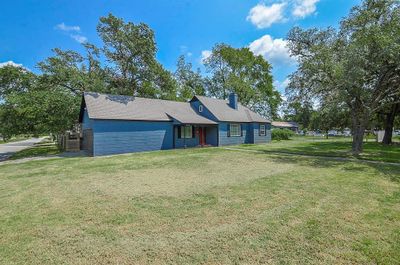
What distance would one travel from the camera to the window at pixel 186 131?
21641mm

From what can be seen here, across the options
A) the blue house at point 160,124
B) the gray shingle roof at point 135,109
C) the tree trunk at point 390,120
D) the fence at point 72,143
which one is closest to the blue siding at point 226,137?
the blue house at point 160,124

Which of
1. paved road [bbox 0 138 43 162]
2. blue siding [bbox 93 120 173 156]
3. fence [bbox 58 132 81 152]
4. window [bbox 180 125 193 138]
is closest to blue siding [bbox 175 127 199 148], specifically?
window [bbox 180 125 193 138]

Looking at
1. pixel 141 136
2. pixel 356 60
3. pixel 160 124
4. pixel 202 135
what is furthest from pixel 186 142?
pixel 356 60

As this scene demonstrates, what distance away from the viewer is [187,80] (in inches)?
1580

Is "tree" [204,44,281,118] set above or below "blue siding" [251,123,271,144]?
above

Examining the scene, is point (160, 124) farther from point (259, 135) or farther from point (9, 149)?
point (9, 149)

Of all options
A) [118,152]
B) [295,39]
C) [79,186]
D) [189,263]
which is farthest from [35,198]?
[295,39]

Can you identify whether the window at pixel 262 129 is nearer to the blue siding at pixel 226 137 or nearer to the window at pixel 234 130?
the blue siding at pixel 226 137

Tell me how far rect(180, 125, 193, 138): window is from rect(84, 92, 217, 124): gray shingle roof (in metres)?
0.97

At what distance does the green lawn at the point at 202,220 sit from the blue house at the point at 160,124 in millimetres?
8618

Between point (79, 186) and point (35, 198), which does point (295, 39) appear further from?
point (35, 198)

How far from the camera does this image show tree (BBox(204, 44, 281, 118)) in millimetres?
38531

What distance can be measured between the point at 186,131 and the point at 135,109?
5.24 m

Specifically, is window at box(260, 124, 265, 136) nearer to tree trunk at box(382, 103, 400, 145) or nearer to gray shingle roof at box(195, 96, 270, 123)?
gray shingle roof at box(195, 96, 270, 123)
